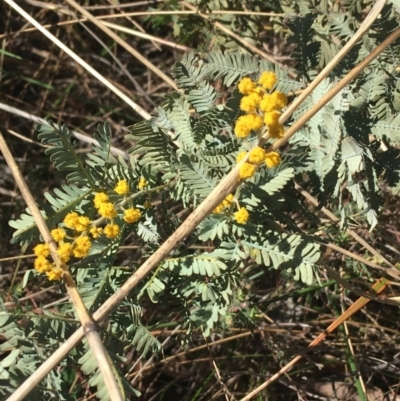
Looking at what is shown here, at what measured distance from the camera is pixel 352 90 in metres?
1.32

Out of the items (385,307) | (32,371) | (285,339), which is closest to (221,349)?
(285,339)

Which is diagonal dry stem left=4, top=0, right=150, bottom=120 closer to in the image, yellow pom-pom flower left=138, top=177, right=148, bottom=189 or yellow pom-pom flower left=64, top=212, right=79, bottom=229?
yellow pom-pom flower left=138, top=177, right=148, bottom=189

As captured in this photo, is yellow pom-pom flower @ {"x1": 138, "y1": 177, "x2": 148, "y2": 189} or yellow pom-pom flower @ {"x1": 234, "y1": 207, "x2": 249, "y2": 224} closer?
yellow pom-pom flower @ {"x1": 234, "y1": 207, "x2": 249, "y2": 224}

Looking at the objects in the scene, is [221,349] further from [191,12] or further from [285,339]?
[191,12]

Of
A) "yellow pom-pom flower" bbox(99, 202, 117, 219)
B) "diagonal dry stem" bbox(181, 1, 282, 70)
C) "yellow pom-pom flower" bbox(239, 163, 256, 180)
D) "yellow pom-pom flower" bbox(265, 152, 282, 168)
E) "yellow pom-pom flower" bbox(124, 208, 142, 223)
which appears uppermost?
"diagonal dry stem" bbox(181, 1, 282, 70)

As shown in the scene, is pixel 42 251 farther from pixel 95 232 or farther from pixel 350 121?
pixel 350 121

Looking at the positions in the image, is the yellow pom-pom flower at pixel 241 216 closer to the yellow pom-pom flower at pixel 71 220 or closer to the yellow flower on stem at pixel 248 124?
the yellow flower on stem at pixel 248 124

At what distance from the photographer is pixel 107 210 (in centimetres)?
109

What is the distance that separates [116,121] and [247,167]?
1.53m

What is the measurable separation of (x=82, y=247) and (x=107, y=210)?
87mm

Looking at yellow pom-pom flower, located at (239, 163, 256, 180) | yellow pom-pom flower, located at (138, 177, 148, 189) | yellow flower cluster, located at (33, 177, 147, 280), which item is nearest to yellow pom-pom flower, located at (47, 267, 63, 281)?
yellow flower cluster, located at (33, 177, 147, 280)

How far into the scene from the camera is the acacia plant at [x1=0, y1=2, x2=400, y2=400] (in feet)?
3.71

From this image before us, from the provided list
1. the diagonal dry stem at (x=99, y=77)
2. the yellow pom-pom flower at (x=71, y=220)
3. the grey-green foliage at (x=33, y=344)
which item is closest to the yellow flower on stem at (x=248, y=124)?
the yellow pom-pom flower at (x=71, y=220)

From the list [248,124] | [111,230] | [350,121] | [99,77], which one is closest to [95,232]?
[111,230]
